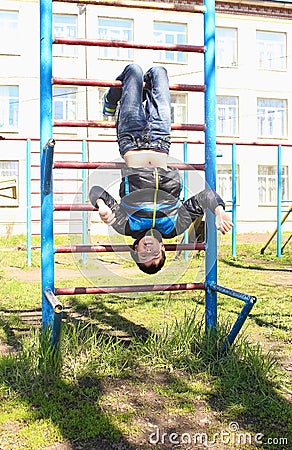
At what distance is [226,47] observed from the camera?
20.3 metres

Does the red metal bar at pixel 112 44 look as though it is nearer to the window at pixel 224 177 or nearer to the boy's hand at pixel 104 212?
the boy's hand at pixel 104 212

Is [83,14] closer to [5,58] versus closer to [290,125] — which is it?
[5,58]

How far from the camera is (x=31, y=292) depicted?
19.2 feet

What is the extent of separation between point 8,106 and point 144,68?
196 inches

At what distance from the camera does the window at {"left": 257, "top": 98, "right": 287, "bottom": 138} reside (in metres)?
20.8

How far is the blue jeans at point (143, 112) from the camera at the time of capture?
3.55 m

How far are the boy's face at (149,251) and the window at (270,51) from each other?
18.8 metres

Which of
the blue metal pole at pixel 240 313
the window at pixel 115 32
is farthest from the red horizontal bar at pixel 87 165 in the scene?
the window at pixel 115 32

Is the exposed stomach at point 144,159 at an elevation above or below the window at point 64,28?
below

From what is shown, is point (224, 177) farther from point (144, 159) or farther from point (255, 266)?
point (144, 159)

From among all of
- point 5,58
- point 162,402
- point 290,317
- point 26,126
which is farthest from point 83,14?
point 162,402

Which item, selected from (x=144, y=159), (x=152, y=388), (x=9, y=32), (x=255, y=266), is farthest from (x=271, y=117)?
(x=152, y=388)

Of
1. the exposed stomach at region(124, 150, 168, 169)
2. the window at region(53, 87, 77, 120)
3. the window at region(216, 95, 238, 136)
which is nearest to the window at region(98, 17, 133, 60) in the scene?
the window at region(53, 87, 77, 120)

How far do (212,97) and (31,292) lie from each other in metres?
3.23
